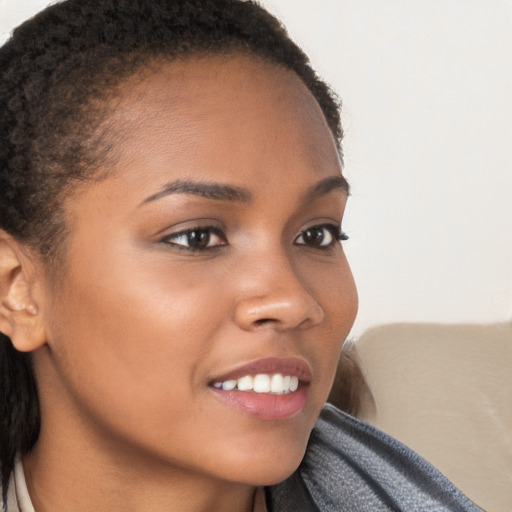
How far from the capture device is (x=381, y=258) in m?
2.28

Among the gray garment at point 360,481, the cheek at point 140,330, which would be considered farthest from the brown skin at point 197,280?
the gray garment at point 360,481

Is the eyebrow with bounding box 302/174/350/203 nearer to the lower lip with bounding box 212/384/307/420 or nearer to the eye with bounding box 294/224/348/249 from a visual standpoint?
the eye with bounding box 294/224/348/249

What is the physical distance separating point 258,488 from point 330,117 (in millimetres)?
630

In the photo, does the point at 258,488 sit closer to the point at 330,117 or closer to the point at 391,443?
the point at 391,443

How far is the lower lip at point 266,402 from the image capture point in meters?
1.30

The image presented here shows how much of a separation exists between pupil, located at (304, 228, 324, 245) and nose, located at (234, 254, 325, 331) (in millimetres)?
139

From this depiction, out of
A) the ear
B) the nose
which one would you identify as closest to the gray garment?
the ear

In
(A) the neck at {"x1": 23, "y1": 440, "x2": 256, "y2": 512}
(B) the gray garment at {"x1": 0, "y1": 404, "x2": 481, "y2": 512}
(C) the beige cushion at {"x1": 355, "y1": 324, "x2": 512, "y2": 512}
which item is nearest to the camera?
(A) the neck at {"x1": 23, "y1": 440, "x2": 256, "y2": 512}

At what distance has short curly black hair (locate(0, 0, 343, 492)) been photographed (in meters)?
1.36

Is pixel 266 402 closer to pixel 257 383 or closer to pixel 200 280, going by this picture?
pixel 257 383

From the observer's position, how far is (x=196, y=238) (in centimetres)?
131

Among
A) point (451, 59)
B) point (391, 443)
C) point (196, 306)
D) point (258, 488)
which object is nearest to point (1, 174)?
point (196, 306)

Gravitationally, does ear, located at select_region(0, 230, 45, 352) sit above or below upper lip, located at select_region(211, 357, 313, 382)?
above

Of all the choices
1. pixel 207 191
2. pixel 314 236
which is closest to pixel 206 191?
pixel 207 191
